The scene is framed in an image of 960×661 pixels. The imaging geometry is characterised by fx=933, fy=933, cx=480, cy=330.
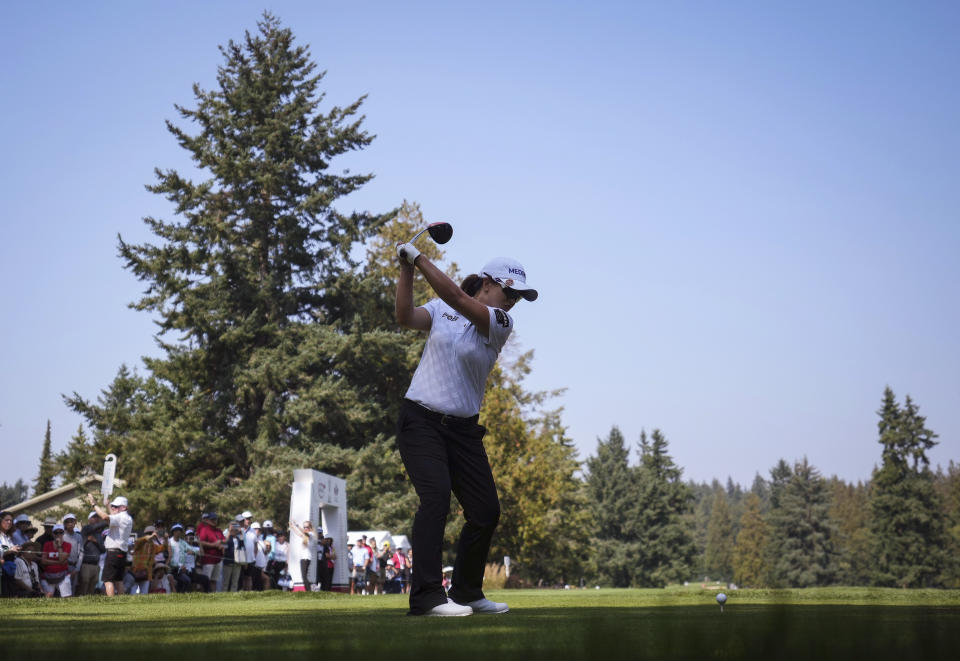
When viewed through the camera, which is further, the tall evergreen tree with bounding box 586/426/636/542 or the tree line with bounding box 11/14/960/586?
the tall evergreen tree with bounding box 586/426/636/542

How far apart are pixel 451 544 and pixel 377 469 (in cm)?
535

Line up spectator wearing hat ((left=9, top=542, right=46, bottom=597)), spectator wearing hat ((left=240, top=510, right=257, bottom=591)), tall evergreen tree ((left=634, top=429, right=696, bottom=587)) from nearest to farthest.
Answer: spectator wearing hat ((left=9, top=542, right=46, bottom=597)) < spectator wearing hat ((left=240, top=510, right=257, bottom=591)) < tall evergreen tree ((left=634, top=429, right=696, bottom=587))

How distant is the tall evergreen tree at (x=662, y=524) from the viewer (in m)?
93.3

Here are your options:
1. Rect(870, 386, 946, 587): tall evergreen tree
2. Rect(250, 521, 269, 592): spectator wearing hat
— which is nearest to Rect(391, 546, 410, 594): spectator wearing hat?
Rect(250, 521, 269, 592): spectator wearing hat

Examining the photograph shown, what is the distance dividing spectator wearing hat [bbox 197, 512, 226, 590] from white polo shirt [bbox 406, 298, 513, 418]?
14.4m

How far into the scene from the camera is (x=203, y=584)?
18922 mm

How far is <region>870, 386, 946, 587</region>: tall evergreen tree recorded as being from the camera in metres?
69.4

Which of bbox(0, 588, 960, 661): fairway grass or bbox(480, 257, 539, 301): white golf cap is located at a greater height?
bbox(480, 257, 539, 301): white golf cap

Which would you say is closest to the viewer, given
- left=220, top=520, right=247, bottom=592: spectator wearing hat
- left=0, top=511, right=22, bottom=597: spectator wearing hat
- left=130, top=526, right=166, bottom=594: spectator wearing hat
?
left=0, top=511, right=22, bottom=597: spectator wearing hat

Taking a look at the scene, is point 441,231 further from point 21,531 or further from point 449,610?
point 21,531

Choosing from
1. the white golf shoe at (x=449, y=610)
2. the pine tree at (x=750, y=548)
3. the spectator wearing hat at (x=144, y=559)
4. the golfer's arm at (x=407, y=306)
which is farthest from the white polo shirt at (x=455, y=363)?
the pine tree at (x=750, y=548)

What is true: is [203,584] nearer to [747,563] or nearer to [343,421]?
[343,421]

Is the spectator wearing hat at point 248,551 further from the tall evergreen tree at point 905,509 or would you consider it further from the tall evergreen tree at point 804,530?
the tall evergreen tree at point 804,530

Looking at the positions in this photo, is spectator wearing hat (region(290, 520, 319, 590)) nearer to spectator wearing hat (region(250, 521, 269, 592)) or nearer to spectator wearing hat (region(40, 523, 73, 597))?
spectator wearing hat (region(250, 521, 269, 592))
